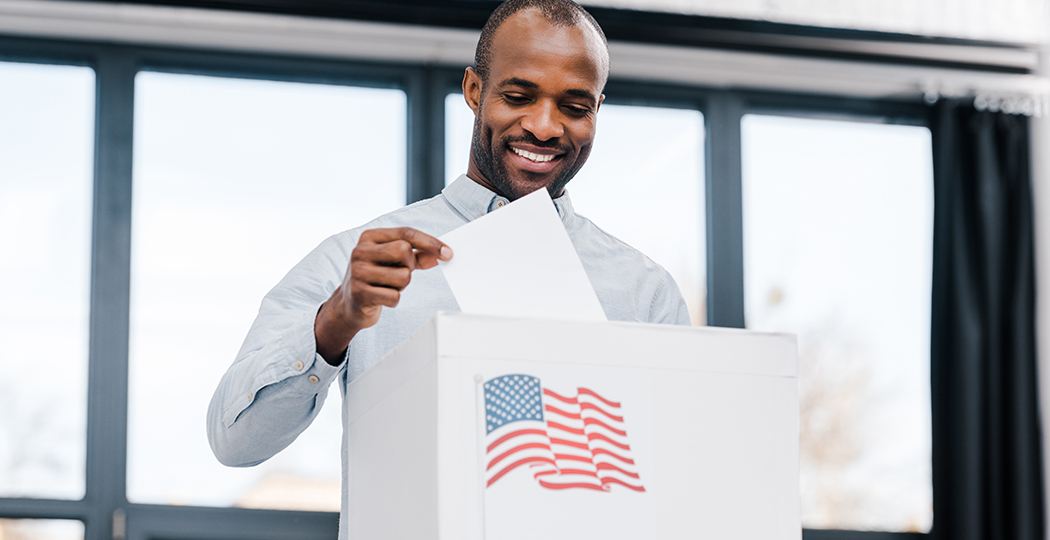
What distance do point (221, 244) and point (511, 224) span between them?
2316mm

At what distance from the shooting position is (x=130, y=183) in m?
2.93

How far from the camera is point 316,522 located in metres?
2.81

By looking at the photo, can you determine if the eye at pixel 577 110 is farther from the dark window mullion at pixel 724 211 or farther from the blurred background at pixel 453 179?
the dark window mullion at pixel 724 211

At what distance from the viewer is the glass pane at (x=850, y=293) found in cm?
317

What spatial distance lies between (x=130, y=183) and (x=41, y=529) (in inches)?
36.6

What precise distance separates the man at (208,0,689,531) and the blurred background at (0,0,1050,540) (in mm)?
1843

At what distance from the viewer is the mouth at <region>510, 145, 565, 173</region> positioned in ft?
3.62

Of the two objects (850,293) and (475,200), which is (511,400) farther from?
(850,293)

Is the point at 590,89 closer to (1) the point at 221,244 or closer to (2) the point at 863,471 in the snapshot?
(1) the point at 221,244

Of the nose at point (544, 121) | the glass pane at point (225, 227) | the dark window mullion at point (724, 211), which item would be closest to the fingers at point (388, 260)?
Result: the nose at point (544, 121)

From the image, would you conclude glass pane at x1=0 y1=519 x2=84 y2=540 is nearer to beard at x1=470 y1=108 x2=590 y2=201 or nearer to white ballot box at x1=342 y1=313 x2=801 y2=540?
beard at x1=470 y1=108 x2=590 y2=201

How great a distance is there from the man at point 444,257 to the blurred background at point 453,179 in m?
1.84

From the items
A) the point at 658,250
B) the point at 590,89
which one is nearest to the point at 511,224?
the point at 590,89

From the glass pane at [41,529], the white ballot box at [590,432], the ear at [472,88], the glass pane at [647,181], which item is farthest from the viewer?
the glass pane at [647,181]
